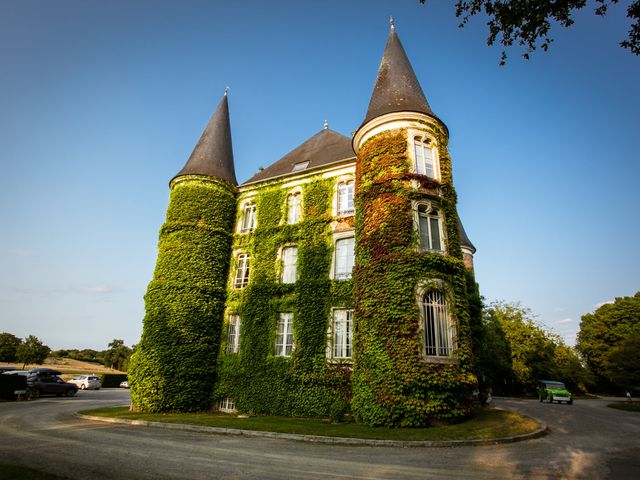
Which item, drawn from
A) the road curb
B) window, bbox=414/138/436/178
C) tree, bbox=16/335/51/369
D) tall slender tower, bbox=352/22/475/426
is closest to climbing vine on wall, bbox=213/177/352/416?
tall slender tower, bbox=352/22/475/426

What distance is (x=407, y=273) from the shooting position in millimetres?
15109

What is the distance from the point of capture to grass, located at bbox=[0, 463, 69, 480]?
633cm

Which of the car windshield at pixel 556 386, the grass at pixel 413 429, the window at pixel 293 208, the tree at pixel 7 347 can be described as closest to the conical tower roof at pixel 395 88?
the window at pixel 293 208

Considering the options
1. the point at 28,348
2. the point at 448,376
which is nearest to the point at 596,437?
the point at 448,376

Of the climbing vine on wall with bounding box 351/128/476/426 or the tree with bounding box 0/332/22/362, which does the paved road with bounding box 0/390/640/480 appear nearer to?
the climbing vine on wall with bounding box 351/128/476/426

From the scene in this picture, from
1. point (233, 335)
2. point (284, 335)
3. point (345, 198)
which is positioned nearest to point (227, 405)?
point (233, 335)

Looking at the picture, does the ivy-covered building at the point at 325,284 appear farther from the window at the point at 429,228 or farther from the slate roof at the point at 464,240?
the slate roof at the point at 464,240

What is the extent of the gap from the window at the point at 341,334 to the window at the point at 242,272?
6585 mm

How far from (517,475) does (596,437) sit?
7.36 m

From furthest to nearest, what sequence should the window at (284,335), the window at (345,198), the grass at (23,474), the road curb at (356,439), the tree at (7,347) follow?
the tree at (7,347), the window at (345,198), the window at (284,335), the road curb at (356,439), the grass at (23,474)

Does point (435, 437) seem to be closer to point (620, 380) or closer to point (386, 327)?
point (386, 327)

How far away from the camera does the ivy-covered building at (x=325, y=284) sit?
14.6m

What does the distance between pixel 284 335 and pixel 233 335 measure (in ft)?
11.6

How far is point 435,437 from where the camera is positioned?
1102 cm
